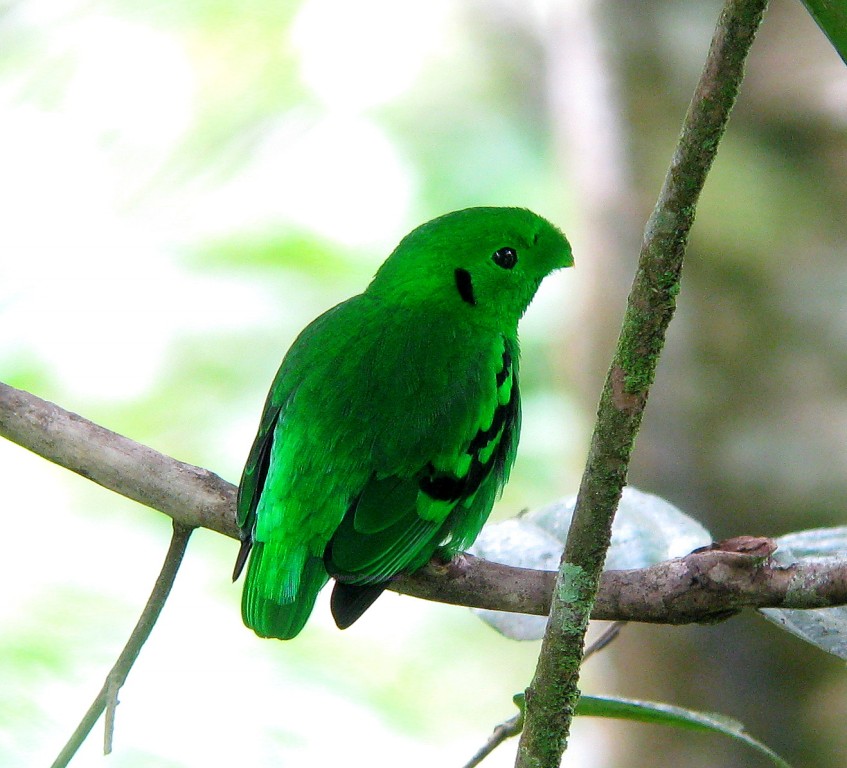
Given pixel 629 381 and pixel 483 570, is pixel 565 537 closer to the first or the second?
pixel 483 570

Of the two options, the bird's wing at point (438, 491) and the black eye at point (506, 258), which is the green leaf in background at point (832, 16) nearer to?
the bird's wing at point (438, 491)

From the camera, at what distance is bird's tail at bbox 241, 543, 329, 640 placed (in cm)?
245

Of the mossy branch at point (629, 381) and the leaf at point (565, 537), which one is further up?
the leaf at point (565, 537)

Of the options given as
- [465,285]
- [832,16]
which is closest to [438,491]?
[465,285]

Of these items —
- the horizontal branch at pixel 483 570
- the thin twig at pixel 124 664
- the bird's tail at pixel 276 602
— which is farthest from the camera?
the bird's tail at pixel 276 602

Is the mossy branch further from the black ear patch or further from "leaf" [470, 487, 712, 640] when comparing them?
the black ear patch

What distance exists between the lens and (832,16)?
124 centimetres

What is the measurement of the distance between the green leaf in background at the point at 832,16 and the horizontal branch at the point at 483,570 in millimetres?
1004

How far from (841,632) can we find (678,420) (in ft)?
6.33

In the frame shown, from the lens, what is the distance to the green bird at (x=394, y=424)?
2529mm

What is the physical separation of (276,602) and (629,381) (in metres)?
1.25

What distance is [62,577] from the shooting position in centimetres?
396

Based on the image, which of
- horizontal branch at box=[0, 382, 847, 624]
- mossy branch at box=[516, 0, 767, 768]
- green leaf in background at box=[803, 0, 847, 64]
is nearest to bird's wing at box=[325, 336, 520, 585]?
horizontal branch at box=[0, 382, 847, 624]

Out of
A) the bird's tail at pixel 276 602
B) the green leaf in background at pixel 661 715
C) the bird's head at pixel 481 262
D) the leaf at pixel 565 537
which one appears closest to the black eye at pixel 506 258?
the bird's head at pixel 481 262
